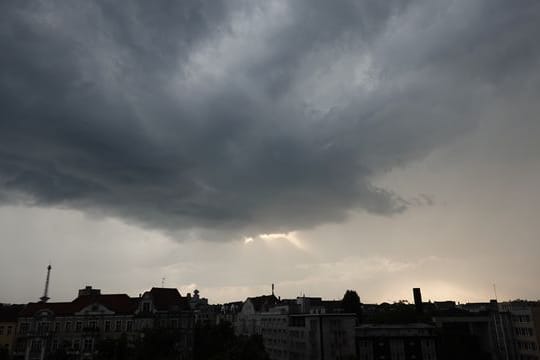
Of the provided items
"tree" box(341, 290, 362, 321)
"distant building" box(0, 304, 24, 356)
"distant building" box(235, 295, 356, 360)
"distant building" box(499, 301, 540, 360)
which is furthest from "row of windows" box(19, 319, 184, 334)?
"distant building" box(499, 301, 540, 360)

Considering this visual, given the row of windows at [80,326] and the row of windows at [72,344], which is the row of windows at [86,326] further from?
the row of windows at [72,344]

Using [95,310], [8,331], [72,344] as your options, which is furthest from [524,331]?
[8,331]

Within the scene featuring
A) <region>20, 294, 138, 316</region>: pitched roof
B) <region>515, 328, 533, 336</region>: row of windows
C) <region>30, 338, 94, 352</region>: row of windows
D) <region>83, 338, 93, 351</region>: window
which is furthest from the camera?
<region>515, 328, 533, 336</region>: row of windows

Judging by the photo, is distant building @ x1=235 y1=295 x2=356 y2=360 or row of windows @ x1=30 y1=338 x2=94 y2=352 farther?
distant building @ x1=235 y1=295 x2=356 y2=360

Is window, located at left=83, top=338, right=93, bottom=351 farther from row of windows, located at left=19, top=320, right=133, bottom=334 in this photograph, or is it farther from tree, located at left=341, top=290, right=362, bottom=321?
tree, located at left=341, top=290, right=362, bottom=321

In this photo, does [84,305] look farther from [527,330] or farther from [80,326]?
[527,330]

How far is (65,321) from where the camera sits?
3265 inches

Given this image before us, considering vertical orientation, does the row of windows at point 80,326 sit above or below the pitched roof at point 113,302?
below

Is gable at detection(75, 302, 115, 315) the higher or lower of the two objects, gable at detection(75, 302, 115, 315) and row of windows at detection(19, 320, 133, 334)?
the higher

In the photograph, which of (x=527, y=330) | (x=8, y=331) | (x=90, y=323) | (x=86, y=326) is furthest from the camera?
(x=527, y=330)

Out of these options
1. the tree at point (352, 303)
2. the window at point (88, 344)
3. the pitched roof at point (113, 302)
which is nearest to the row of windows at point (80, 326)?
the window at point (88, 344)

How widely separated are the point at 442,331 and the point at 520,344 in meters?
17.7

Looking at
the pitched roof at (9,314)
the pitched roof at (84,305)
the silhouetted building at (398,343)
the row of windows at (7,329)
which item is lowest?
the silhouetted building at (398,343)

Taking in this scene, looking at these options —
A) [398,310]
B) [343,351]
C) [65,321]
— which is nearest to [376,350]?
[343,351]
